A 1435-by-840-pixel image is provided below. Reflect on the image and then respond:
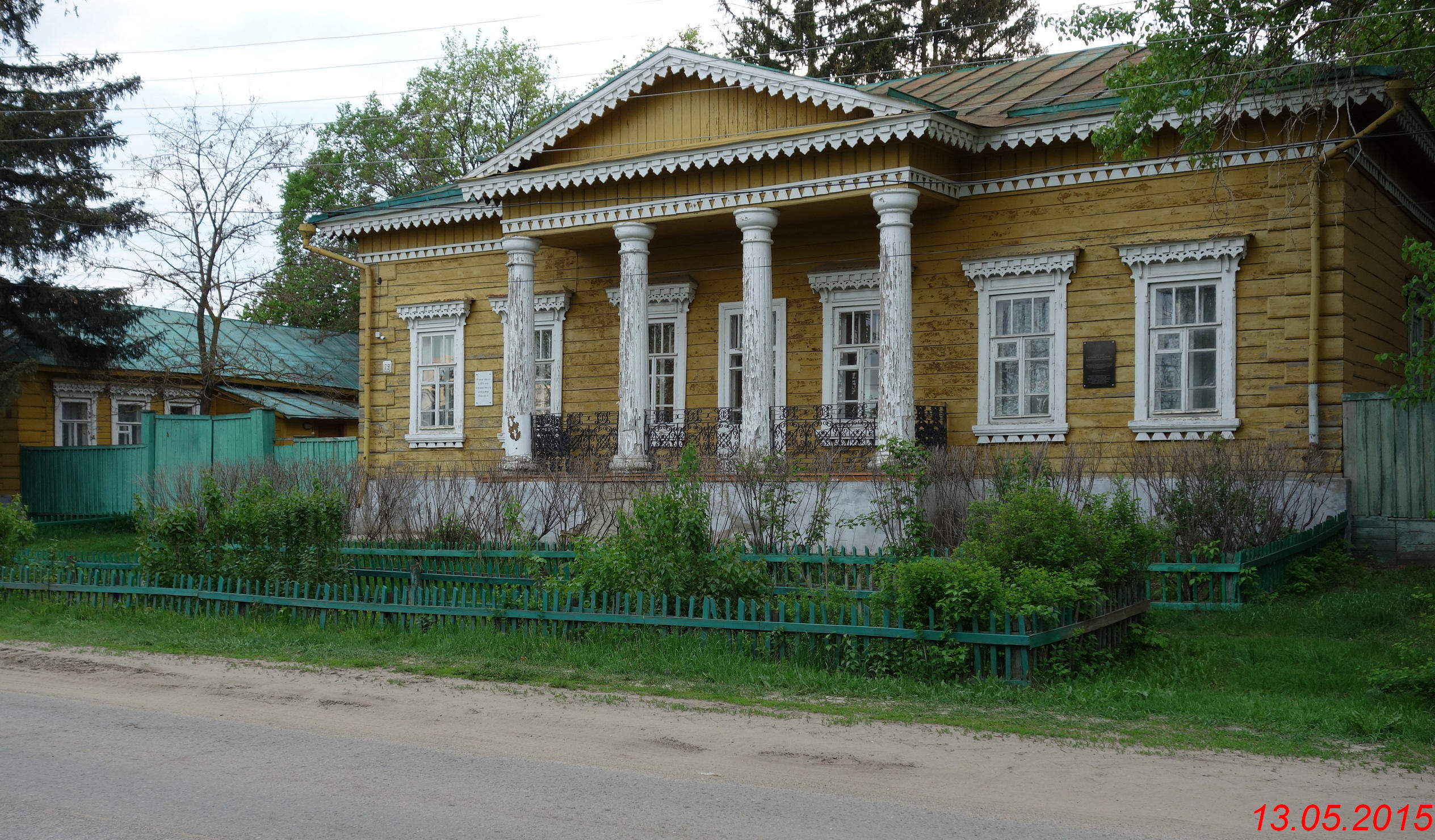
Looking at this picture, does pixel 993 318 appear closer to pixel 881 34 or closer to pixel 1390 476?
pixel 1390 476

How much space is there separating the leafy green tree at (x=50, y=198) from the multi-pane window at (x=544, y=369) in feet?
31.4

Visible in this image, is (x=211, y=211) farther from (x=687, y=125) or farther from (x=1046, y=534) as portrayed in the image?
(x=1046, y=534)

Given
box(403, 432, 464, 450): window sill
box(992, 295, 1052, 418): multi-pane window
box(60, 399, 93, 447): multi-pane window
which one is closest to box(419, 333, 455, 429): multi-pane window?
box(403, 432, 464, 450): window sill

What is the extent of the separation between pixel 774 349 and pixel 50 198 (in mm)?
14840

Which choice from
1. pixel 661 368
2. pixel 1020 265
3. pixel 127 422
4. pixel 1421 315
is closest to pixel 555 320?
pixel 661 368

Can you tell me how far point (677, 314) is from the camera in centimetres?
1883

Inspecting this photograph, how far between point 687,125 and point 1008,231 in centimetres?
473

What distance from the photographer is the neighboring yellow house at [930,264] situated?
14.3m

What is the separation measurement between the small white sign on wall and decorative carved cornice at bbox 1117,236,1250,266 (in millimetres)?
10336

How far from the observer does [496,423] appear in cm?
2008

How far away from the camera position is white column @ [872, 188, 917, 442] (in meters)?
15.1

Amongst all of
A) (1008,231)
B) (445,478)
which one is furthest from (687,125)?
(445,478)

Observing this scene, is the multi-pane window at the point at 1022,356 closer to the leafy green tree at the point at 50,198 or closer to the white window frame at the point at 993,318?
the white window frame at the point at 993,318

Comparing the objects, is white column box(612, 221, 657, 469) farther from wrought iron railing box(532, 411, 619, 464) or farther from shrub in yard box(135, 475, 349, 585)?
shrub in yard box(135, 475, 349, 585)
